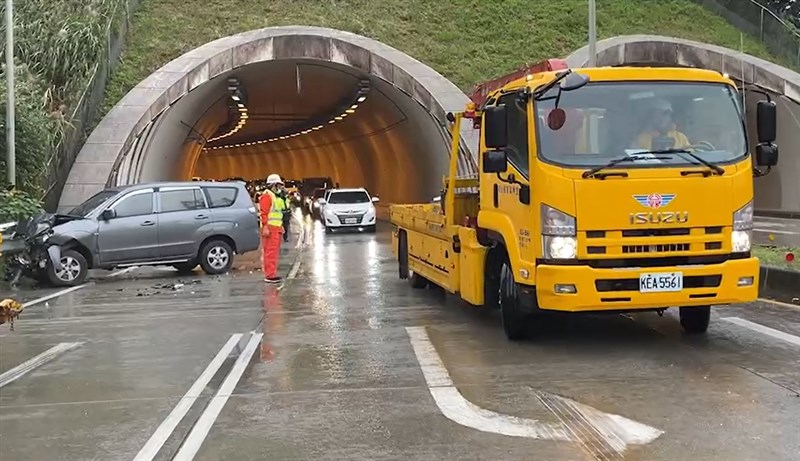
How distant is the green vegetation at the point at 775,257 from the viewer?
1271 centimetres

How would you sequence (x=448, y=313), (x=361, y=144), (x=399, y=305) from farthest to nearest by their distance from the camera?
(x=361, y=144), (x=399, y=305), (x=448, y=313)

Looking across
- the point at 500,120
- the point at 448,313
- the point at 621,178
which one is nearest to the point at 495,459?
the point at 621,178

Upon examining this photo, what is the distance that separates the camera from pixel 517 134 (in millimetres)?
8383

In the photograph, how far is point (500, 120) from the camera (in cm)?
828

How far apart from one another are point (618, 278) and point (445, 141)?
19295 mm

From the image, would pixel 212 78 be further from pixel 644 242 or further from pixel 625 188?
pixel 644 242

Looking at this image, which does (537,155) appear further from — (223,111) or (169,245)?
(223,111)

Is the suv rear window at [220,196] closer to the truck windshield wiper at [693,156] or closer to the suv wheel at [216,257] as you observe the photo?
the suv wheel at [216,257]

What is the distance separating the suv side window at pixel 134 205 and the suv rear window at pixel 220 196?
118 cm

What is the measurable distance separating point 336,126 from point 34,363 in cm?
3790

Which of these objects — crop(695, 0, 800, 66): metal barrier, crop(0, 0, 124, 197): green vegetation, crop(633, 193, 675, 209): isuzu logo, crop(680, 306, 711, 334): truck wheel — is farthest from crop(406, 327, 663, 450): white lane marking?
crop(695, 0, 800, 66): metal barrier

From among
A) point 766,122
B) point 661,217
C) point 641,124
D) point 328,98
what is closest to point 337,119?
point 328,98

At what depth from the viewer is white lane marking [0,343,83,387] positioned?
7.83m

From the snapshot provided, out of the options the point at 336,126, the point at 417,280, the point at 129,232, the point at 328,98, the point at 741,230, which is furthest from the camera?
the point at 336,126
